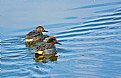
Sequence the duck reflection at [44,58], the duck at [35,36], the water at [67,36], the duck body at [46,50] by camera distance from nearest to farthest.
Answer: the water at [67,36] → the duck reflection at [44,58] → the duck body at [46,50] → the duck at [35,36]

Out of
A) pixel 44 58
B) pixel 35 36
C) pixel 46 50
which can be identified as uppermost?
pixel 35 36

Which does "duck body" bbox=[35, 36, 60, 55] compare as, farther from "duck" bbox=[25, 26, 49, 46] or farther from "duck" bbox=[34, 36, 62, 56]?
"duck" bbox=[25, 26, 49, 46]

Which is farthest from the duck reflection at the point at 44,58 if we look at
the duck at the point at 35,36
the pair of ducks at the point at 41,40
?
the duck at the point at 35,36

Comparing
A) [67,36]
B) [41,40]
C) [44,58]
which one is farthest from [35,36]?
[44,58]

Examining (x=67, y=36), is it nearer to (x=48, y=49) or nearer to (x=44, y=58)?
(x=48, y=49)

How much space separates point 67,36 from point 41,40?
1.18 metres

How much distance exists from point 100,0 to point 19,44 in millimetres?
7564

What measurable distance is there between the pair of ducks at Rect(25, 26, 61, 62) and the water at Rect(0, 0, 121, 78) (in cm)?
27

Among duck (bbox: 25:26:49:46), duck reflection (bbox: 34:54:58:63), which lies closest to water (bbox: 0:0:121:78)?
duck reflection (bbox: 34:54:58:63)

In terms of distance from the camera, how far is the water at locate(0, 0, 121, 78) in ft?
39.3

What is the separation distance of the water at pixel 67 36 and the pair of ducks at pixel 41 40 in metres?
0.27

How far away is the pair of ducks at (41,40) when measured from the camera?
14141 millimetres

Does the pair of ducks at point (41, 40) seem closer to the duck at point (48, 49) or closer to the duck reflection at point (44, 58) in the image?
the duck at point (48, 49)

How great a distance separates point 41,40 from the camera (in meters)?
16.2
